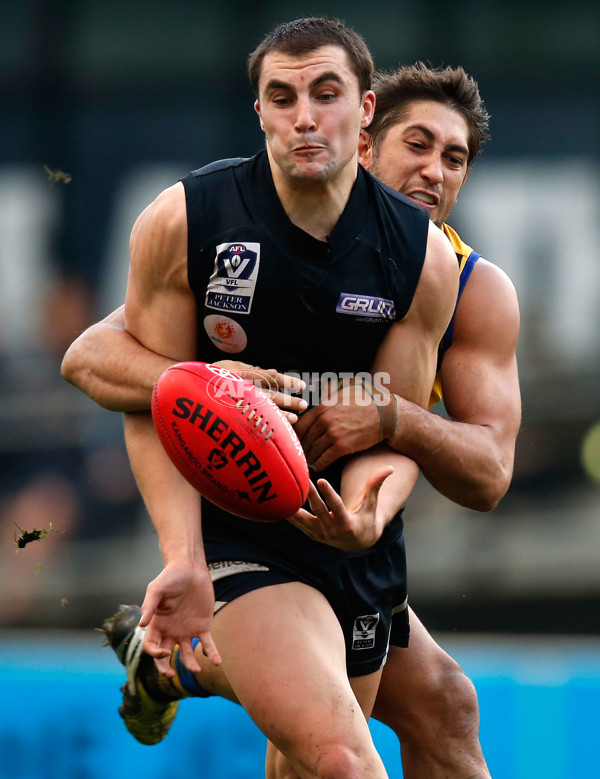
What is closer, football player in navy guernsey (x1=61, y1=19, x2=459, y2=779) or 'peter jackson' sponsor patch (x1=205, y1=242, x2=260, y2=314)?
football player in navy guernsey (x1=61, y1=19, x2=459, y2=779)

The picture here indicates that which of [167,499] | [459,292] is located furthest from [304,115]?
[167,499]

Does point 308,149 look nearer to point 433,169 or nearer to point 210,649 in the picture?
point 433,169

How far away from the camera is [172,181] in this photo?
35.5 ft

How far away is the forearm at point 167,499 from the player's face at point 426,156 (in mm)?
1331

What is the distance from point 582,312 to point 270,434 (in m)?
7.34

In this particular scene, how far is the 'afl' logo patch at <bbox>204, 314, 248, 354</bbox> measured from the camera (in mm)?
3779

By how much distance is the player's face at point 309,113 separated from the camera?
3.68 metres

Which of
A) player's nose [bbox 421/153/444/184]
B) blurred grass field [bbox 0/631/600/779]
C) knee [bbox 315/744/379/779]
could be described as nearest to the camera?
knee [bbox 315/744/379/779]

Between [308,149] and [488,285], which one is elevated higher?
[308,149]

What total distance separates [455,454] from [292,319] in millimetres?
730

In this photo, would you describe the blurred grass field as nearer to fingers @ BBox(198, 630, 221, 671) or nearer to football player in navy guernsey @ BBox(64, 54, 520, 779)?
football player in navy guernsey @ BBox(64, 54, 520, 779)

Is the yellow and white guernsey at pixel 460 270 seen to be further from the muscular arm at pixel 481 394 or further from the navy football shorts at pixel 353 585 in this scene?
the navy football shorts at pixel 353 585

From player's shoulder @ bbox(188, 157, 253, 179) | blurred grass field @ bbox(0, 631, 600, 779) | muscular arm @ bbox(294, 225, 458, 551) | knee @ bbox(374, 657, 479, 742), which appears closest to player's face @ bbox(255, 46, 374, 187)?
player's shoulder @ bbox(188, 157, 253, 179)

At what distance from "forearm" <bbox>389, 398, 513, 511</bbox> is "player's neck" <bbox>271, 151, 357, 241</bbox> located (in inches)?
22.1
